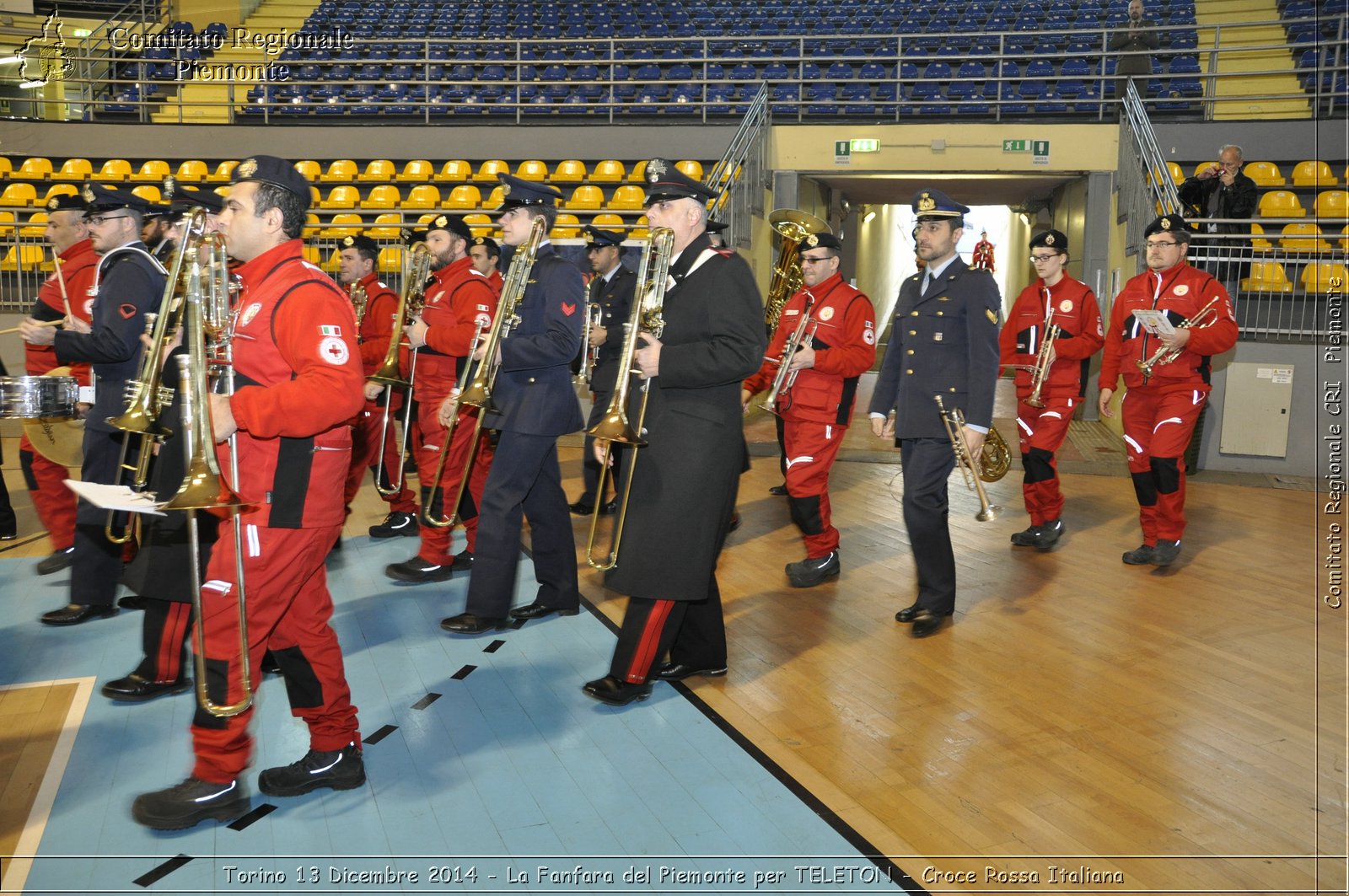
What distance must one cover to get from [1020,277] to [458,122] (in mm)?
13008

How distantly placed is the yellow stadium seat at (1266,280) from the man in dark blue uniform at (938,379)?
20.0ft

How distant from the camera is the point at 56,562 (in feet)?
19.6

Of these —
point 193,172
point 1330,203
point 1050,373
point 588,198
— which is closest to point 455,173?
point 588,198

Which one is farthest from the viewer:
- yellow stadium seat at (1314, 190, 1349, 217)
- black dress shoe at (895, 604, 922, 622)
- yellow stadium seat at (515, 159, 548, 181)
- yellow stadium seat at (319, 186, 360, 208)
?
yellow stadium seat at (515, 159, 548, 181)

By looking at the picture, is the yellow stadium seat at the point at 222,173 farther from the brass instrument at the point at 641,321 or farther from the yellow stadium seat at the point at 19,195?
the brass instrument at the point at 641,321

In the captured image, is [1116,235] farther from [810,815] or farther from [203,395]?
[203,395]

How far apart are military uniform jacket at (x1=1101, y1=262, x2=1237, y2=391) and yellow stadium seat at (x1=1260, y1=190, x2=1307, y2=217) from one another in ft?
22.9

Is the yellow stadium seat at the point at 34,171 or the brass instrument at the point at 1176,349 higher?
the yellow stadium seat at the point at 34,171

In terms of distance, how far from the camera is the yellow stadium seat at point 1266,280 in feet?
32.6

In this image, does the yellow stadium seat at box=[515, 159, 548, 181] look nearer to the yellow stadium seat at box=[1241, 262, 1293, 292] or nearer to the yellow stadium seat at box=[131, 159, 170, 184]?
the yellow stadium seat at box=[131, 159, 170, 184]

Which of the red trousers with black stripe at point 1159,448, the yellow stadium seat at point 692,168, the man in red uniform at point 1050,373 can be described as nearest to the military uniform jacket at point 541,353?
the man in red uniform at point 1050,373

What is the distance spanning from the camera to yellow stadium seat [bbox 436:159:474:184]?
1407 centimetres

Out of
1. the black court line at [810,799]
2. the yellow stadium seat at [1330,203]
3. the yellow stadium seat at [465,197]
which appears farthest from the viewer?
the yellow stadium seat at [465,197]

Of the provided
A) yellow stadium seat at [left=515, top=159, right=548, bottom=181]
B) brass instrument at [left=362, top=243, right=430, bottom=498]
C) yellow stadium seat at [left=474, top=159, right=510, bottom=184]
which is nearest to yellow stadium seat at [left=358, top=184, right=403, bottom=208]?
yellow stadium seat at [left=474, top=159, right=510, bottom=184]
